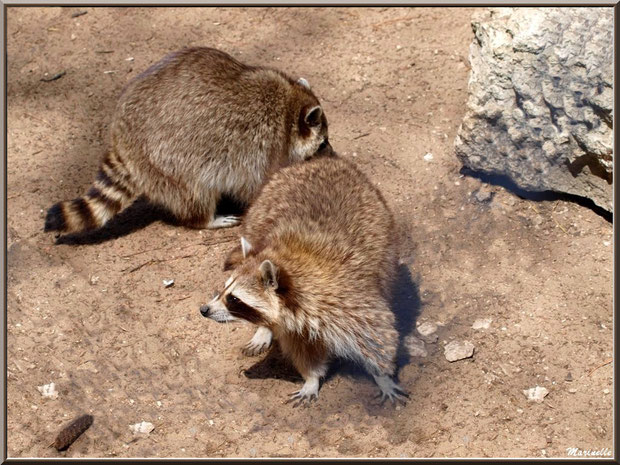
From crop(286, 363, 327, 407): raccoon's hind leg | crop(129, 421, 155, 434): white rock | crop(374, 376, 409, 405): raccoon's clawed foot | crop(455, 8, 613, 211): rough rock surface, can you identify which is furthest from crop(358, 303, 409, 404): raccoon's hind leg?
crop(455, 8, 613, 211): rough rock surface

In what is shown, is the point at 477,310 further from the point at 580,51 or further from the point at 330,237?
the point at 580,51

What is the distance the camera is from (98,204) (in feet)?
16.0

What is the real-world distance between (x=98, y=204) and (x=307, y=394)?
1.93 meters

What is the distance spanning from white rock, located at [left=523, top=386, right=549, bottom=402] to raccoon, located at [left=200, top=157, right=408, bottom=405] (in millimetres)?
636

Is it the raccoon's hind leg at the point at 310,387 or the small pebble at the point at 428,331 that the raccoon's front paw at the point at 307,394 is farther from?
the small pebble at the point at 428,331

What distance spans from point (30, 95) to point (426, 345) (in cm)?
373

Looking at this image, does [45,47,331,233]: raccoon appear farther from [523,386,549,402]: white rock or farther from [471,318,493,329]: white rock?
[523,386,549,402]: white rock

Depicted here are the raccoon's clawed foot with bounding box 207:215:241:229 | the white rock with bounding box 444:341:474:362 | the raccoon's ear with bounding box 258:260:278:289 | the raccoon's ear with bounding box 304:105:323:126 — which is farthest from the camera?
the raccoon's clawed foot with bounding box 207:215:241:229

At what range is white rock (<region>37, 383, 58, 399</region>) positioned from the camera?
3.92 meters

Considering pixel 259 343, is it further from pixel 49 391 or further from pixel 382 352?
pixel 49 391

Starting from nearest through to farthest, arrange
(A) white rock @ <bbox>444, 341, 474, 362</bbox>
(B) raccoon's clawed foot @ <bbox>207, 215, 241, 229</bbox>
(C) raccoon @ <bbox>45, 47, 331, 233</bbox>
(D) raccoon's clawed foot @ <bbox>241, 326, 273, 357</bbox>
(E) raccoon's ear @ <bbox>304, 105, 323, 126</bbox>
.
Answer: (A) white rock @ <bbox>444, 341, 474, 362</bbox> → (D) raccoon's clawed foot @ <bbox>241, 326, 273, 357</bbox> → (C) raccoon @ <bbox>45, 47, 331, 233</bbox> → (E) raccoon's ear @ <bbox>304, 105, 323, 126</bbox> → (B) raccoon's clawed foot @ <bbox>207, 215, 241, 229</bbox>

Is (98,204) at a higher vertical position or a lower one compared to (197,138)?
lower

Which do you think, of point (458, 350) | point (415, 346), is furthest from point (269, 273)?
point (458, 350)

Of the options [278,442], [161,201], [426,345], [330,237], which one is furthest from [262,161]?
[278,442]
